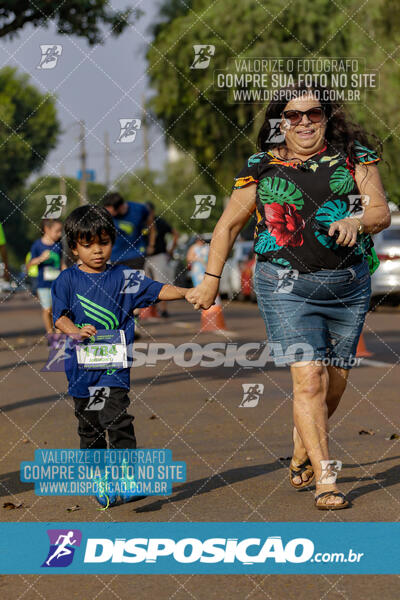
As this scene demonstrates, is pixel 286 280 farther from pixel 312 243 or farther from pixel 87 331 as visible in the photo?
pixel 87 331

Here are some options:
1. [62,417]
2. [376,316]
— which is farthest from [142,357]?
[376,316]

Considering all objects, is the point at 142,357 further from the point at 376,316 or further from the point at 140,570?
the point at 140,570

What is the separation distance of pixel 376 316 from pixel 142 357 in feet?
Answer: 23.4

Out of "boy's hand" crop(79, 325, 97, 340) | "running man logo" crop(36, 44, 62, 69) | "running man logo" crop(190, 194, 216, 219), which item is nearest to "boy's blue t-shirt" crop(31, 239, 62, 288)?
"running man logo" crop(36, 44, 62, 69)

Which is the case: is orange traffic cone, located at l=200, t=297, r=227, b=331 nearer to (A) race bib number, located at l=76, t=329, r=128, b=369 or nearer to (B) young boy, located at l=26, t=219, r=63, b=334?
(B) young boy, located at l=26, t=219, r=63, b=334

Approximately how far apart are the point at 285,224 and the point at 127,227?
26.1ft

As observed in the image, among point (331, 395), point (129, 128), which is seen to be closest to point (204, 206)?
point (129, 128)

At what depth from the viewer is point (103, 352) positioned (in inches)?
219

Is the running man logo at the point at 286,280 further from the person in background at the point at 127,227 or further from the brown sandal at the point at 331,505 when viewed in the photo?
the person in background at the point at 127,227

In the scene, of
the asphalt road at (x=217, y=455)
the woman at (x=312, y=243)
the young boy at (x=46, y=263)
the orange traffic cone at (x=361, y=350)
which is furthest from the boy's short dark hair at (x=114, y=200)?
the woman at (x=312, y=243)

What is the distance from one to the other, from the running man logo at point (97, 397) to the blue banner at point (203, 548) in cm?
72

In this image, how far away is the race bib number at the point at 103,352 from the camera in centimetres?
557

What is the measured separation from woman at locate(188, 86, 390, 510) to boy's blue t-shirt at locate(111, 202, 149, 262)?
762 centimetres

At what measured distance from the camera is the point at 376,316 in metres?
19.7
